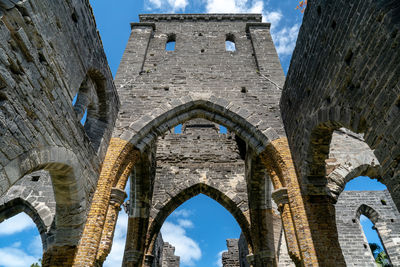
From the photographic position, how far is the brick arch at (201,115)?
658 centimetres

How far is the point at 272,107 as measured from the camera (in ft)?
23.8

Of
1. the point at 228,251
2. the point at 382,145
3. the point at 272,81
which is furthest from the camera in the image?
the point at 228,251

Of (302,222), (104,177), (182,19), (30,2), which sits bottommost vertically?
(302,222)

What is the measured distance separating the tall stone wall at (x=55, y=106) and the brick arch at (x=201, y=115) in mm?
761

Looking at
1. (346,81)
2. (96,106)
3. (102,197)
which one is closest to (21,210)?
(102,197)

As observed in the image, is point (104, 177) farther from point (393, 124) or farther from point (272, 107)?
point (393, 124)

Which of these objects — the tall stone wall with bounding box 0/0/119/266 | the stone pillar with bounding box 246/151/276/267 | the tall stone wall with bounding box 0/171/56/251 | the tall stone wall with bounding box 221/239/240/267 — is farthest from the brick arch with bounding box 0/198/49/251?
the tall stone wall with bounding box 221/239/240/267

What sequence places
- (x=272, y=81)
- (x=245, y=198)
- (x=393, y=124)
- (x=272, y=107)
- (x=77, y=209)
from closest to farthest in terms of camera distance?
(x=393, y=124)
(x=77, y=209)
(x=272, y=107)
(x=272, y=81)
(x=245, y=198)

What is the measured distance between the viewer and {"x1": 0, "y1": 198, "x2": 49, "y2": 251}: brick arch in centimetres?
571

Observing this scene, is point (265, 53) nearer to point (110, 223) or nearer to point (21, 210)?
point (110, 223)

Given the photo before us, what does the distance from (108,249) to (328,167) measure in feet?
16.3

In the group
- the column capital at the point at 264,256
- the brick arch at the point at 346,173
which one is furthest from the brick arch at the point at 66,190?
the column capital at the point at 264,256

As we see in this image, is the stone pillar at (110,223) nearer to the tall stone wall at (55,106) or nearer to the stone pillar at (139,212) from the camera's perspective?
the tall stone wall at (55,106)

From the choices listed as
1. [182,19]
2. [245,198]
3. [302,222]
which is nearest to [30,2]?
[302,222]
